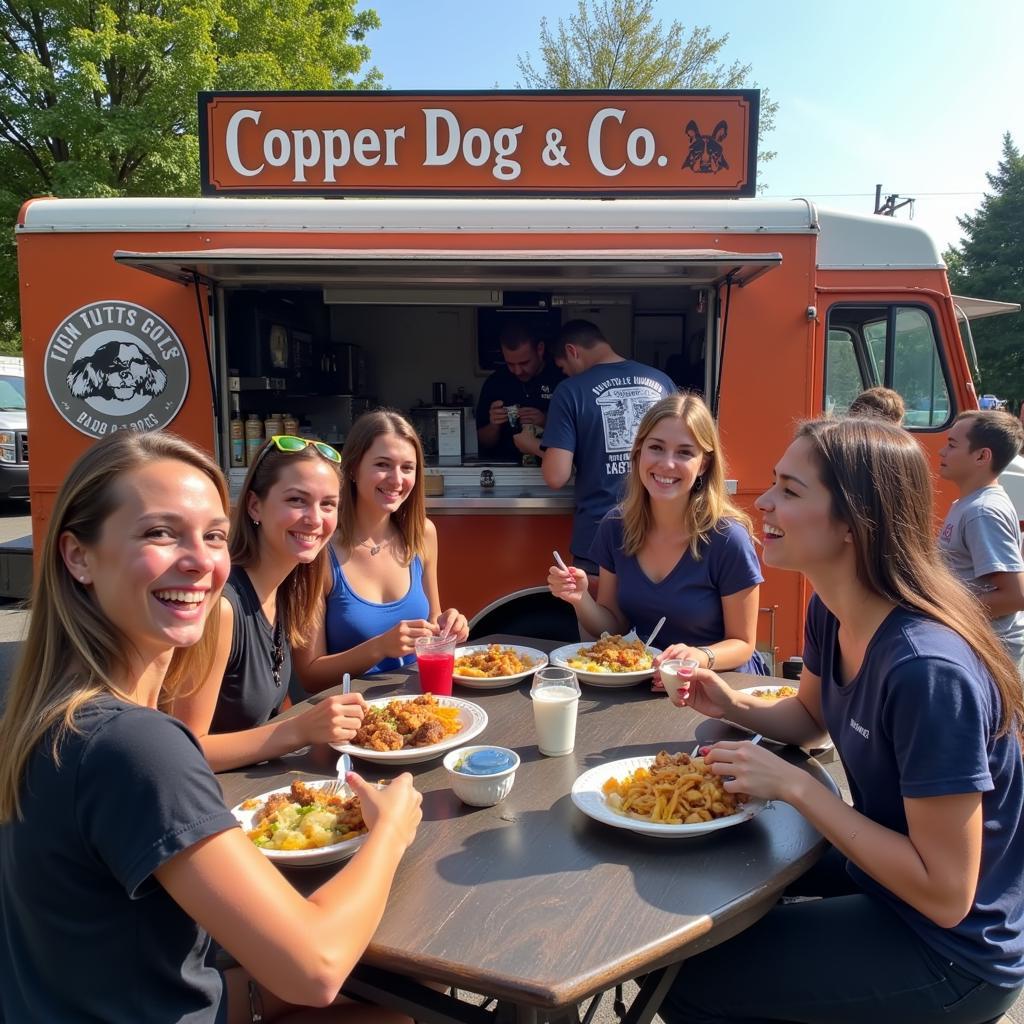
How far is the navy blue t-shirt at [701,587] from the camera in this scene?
8.82ft

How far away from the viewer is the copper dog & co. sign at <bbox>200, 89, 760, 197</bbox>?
4.24 meters

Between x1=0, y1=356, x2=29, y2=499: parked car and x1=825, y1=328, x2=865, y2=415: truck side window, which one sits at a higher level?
x1=825, y1=328, x2=865, y2=415: truck side window

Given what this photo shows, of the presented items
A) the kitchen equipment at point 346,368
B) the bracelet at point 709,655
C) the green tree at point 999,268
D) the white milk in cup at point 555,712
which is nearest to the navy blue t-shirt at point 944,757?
Answer: the white milk in cup at point 555,712

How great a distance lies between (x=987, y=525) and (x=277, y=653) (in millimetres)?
2914

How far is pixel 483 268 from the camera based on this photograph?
152 inches

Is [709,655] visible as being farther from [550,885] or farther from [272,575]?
[272,575]

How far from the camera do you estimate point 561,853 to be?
4.95 feet

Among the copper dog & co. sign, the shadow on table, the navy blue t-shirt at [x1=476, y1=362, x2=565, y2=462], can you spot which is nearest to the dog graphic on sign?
the copper dog & co. sign

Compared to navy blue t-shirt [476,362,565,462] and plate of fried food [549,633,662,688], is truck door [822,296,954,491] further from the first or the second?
plate of fried food [549,633,662,688]

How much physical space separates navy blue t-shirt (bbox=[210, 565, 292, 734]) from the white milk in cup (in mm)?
843

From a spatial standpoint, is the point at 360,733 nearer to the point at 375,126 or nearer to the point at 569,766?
the point at 569,766

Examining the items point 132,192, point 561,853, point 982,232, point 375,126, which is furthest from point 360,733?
point 982,232

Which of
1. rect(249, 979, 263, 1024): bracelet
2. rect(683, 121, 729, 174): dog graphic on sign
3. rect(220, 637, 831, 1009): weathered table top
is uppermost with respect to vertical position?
rect(683, 121, 729, 174): dog graphic on sign

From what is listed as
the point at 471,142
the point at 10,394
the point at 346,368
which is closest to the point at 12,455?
the point at 10,394
